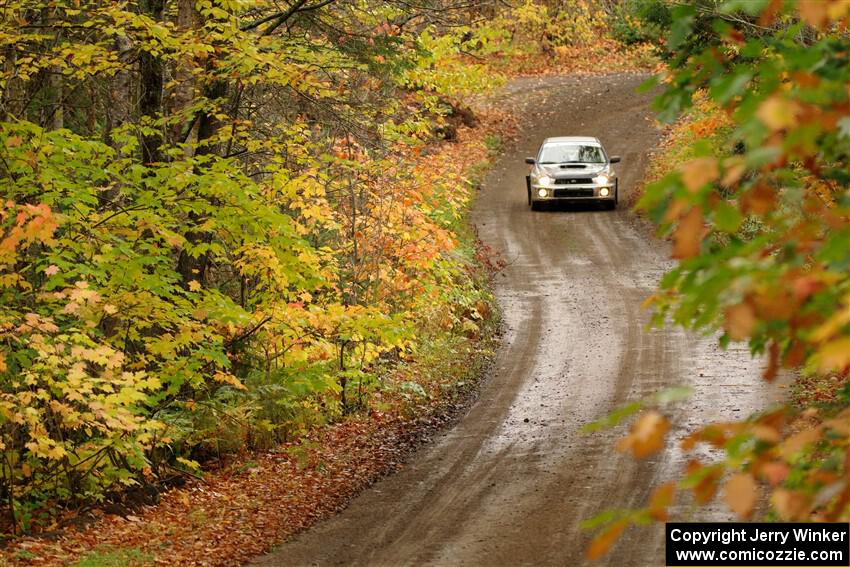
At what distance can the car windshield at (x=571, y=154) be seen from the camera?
26.2 metres

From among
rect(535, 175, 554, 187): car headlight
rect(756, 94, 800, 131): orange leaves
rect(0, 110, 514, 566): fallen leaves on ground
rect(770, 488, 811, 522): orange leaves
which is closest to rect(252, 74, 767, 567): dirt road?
rect(0, 110, 514, 566): fallen leaves on ground

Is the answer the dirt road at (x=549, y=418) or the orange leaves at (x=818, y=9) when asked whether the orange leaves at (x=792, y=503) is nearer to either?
the orange leaves at (x=818, y=9)

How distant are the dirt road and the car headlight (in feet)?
3.10

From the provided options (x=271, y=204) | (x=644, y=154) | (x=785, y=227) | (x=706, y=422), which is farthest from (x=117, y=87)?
(x=644, y=154)

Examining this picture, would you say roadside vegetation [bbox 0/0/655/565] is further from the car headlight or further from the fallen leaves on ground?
the car headlight

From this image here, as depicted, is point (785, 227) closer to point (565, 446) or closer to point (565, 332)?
point (565, 446)

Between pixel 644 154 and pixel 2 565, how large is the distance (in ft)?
93.5

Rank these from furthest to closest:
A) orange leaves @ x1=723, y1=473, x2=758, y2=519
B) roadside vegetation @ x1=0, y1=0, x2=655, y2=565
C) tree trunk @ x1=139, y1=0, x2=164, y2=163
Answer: tree trunk @ x1=139, y1=0, x2=164, y2=163, roadside vegetation @ x1=0, y1=0, x2=655, y2=565, orange leaves @ x1=723, y1=473, x2=758, y2=519

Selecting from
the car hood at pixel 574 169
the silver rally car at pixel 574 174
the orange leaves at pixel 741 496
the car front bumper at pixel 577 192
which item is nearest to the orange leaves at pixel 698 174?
the orange leaves at pixel 741 496

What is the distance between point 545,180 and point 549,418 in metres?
14.3

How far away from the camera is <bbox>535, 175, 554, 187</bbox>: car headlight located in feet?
86.3

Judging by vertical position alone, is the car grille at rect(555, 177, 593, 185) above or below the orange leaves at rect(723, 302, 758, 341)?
below

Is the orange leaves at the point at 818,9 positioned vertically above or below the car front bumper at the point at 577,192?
above

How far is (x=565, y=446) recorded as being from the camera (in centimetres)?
1170
